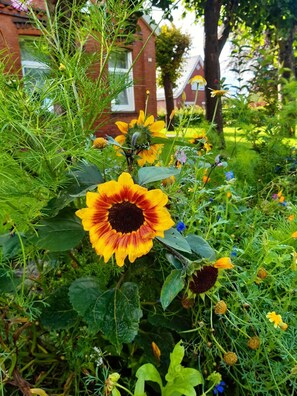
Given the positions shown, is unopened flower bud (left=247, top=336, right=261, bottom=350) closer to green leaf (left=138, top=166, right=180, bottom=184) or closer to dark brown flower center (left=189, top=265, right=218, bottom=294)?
dark brown flower center (left=189, top=265, right=218, bottom=294)

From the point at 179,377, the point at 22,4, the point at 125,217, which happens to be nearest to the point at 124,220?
the point at 125,217

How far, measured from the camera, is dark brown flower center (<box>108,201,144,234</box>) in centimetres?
51

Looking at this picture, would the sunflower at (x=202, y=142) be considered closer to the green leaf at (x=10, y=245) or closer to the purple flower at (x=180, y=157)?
the purple flower at (x=180, y=157)

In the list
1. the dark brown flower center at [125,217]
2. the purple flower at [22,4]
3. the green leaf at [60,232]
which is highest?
the purple flower at [22,4]

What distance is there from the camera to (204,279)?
0.51 metres

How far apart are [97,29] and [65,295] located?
0.49m

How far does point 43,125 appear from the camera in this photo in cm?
57

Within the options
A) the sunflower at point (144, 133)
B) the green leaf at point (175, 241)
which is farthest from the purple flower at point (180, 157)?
the green leaf at point (175, 241)

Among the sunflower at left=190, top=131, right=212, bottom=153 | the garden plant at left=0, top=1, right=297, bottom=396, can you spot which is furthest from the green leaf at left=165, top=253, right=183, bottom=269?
the sunflower at left=190, top=131, right=212, bottom=153

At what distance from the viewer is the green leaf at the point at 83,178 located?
55cm

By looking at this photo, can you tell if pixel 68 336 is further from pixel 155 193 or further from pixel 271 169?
pixel 271 169

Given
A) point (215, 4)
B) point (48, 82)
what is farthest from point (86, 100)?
point (215, 4)

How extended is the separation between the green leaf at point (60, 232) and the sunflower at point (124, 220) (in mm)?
45

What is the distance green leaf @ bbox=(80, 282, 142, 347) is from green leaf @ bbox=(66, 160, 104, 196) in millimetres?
145
